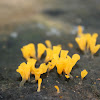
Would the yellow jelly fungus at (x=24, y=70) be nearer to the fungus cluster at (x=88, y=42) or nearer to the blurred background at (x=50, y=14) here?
the fungus cluster at (x=88, y=42)

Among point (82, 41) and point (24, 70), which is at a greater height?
point (82, 41)

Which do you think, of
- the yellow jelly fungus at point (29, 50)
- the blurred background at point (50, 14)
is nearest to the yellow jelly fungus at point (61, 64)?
the yellow jelly fungus at point (29, 50)

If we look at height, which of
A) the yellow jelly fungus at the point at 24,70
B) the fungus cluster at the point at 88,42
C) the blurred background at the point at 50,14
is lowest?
the yellow jelly fungus at the point at 24,70

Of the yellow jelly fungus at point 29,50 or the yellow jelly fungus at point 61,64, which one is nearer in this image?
the yellow jelly fungus at point 61,64

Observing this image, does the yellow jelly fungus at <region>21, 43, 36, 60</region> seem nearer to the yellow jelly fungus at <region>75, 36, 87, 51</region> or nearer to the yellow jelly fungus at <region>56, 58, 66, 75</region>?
the yellow jelly fungus at <region>56, 58, 66, 75</region>

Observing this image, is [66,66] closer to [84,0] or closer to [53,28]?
[53,28]

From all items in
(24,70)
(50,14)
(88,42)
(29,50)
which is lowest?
(24,70)

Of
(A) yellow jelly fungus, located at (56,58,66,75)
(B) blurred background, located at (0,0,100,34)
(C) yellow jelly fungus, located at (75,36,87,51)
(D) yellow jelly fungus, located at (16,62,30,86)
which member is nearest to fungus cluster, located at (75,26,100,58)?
(C) yellow jelly fungus, located at (75,36,87,51)

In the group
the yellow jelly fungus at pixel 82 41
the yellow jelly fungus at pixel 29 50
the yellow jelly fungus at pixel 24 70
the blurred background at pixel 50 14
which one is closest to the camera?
the yellow jelly fungus at pixel 24 70

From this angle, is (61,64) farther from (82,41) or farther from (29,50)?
(82,41)

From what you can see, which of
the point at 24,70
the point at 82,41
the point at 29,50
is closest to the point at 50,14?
the point at 82,41

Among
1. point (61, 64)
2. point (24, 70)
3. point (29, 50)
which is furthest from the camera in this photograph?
point (29, 50)

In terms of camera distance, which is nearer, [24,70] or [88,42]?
[24,70]
